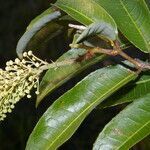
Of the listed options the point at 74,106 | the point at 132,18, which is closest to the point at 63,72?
the point at 74,106

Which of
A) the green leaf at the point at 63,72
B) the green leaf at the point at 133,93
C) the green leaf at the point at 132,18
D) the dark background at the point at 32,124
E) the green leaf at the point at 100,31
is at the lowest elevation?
the dark background at the point at 32,124

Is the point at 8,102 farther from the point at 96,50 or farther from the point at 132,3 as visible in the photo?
the point at 132,3

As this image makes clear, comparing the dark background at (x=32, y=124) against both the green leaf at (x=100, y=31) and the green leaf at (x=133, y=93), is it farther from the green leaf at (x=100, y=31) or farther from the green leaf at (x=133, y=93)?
the green leaf at (x=100, y=31)

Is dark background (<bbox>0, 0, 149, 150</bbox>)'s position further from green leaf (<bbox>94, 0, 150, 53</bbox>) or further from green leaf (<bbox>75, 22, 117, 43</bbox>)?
green leaf (<bbox>75, 22, 117, 43</bbox>)

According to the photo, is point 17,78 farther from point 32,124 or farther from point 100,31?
point 32,124

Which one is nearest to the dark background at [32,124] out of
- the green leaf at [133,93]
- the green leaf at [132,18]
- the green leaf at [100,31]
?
the green leaf at [133,93]

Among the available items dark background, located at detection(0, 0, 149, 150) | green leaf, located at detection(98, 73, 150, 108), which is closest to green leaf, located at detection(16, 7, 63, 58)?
green leaf, located at detection(98, 73, 150, 108)

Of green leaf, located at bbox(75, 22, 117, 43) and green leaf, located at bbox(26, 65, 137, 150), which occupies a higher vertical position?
green leaf, located at bbox(75, 22, 117, 43)
